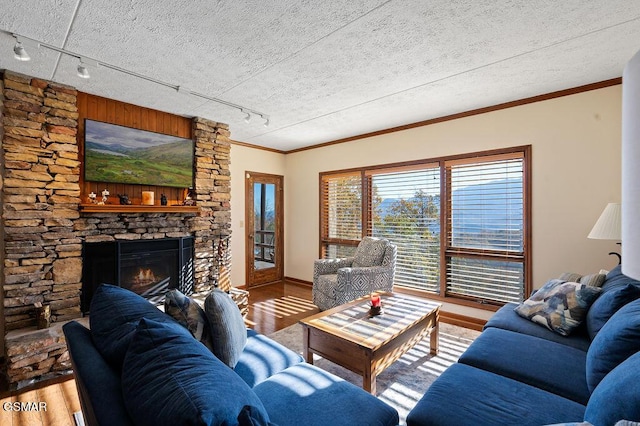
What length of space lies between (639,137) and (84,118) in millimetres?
4157

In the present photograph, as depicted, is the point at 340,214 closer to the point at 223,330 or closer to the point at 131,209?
the point at 131,209

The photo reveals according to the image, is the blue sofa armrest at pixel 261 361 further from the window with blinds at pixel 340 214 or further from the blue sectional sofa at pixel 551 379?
the window with blinds at pixel 340 214

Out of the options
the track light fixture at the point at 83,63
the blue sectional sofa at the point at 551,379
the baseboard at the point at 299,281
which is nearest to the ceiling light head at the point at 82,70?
the track light fixture at the point at 83,63

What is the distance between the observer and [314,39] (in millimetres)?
2223

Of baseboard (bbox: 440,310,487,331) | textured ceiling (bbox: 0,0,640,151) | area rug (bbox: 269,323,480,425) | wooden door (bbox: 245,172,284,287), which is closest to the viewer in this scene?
textured ceiling (bbox: 0,0,640,151)

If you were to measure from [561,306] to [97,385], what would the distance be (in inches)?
110

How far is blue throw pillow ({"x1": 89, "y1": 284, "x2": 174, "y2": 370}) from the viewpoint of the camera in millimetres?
1204

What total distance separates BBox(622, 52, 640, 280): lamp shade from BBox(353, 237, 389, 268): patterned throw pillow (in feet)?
12.4

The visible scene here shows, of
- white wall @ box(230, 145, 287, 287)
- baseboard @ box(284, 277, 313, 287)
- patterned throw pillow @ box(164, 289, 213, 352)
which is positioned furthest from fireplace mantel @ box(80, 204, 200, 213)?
baseboard @ box(284, 277, 313, 287)

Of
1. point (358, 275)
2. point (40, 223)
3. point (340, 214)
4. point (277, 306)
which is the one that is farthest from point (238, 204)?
point (40, 223)

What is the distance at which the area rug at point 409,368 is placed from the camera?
2268 mm

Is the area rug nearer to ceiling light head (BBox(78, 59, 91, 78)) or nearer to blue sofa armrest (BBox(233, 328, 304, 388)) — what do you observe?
blue sofa armrest (BBox(233, 328, 304, 388))

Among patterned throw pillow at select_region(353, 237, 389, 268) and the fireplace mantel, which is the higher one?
the fireplace mantel

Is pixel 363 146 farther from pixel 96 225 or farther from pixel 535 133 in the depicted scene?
pixel 96 225
